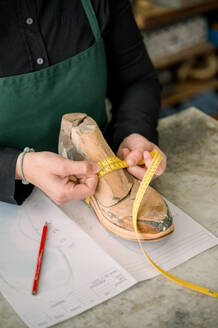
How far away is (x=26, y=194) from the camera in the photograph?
1.04m

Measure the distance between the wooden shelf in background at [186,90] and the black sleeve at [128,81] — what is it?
183cm

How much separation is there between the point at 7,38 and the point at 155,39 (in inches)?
82.2

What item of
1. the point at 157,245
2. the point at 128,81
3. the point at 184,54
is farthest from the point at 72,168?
the point at 184,54

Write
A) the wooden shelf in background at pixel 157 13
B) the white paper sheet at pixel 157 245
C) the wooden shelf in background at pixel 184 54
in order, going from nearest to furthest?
the white paper sheet at pixel 157 245 → the wooden shelf in background at pixel 157 13 → the wooden shelf in background at pixel 184 54

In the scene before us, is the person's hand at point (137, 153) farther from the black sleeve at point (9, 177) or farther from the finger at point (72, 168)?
the black sleeve at point (9, 177)

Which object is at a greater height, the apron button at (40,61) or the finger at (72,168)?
the apron button at (40,61)

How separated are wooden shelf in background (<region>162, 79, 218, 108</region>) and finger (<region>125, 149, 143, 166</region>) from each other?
7.36ft

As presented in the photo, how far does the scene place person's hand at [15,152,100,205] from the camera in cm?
88

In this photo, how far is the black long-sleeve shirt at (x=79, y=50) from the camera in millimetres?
1032

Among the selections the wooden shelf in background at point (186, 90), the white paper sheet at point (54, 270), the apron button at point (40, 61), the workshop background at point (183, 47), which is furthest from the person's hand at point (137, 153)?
the wooden shelf in background at point (186, 90)

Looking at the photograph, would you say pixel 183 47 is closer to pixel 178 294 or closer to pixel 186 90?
pixel 186 90

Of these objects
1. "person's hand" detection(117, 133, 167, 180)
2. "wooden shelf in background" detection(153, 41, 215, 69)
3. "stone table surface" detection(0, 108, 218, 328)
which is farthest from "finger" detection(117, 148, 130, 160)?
"wooden shelf in background" detection(153, 41, 215, 69)

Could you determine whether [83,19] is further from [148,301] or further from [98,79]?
[148,301]

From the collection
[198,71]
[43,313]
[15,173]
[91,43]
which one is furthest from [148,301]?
[198,71]
